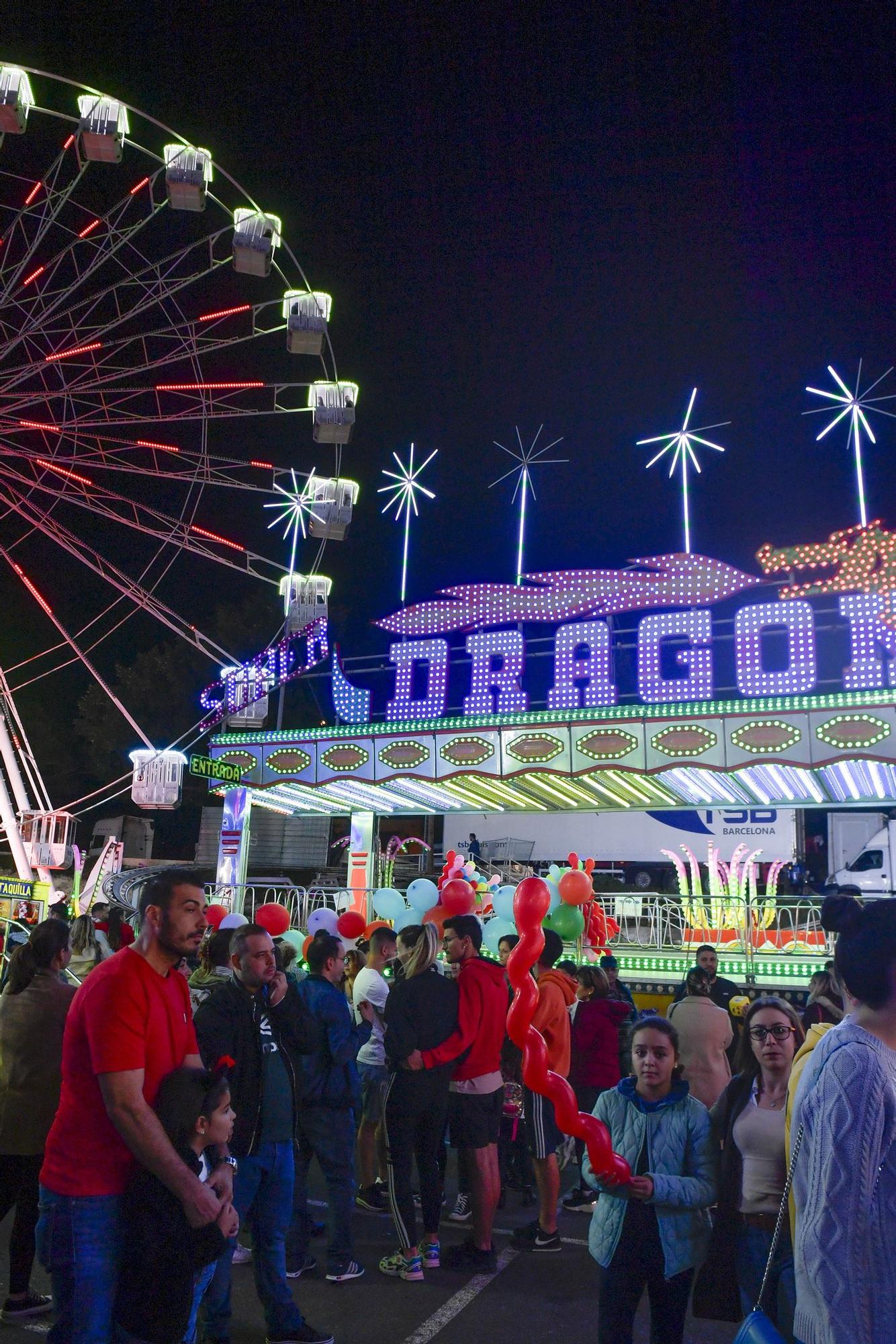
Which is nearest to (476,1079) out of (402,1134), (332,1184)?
(402,1134)

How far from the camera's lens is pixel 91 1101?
9.94 ft

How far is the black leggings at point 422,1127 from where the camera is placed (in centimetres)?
551

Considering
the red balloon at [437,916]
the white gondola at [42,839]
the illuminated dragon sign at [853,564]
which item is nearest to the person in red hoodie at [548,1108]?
the red balloon at [437,916]

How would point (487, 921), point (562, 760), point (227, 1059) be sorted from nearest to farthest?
point (227, 1059), point (487, 921), point (562, 760)

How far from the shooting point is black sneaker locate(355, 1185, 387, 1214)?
22.0 feet

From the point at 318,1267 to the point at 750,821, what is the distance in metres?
17.7

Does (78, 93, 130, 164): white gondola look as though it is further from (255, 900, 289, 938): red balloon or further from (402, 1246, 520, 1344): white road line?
(402, 1246, 520, 1344): white road line

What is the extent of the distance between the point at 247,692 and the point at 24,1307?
41.4ft

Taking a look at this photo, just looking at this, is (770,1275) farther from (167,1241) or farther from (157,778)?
(157,778)

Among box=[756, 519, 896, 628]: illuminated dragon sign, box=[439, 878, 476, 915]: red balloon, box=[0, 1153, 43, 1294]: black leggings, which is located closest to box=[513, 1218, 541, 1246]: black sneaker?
box=[0, 1153, 43, 1294]: black leggings

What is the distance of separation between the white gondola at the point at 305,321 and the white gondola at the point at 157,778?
669 cm

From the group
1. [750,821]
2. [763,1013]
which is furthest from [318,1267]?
[750,821]

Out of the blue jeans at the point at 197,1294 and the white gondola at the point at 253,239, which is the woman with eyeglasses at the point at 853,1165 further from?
the white gondola at the point at 253,239

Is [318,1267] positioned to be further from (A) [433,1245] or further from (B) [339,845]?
(B) [339,845]
